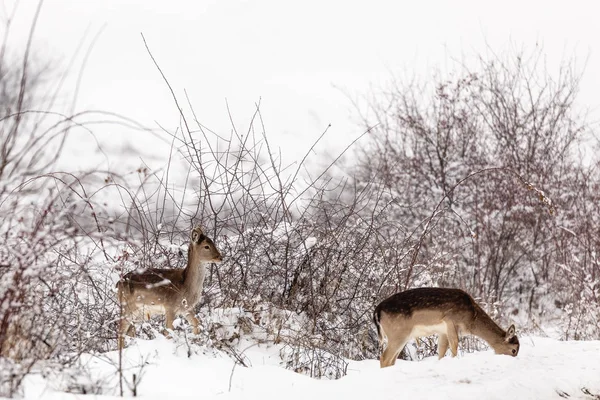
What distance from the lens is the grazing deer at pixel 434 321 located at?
592cm

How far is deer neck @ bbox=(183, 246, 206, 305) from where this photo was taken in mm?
6695

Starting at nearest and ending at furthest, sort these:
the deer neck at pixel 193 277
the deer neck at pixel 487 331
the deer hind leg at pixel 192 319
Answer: the deer neck at pixel 487 331 → the deer hind leg at pixel 192 319 → the deer neck at pixel 193 277

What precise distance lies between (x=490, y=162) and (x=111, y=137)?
29.9 ft

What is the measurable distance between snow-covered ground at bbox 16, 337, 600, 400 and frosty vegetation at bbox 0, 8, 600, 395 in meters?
0.33

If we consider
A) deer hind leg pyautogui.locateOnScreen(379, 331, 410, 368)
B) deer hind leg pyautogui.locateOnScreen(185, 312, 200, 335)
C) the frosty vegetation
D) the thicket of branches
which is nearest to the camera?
the frosty vegetation

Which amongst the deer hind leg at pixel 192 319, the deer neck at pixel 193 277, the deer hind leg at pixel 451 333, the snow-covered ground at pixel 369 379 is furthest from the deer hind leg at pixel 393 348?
the deer neck at pixel 193 277

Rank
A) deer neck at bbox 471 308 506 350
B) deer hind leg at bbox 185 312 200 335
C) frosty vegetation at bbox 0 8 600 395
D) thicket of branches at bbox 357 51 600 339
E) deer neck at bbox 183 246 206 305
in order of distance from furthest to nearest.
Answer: thicket of branches at bbox 357 51 600 339
deer neck at bbox 183 246 206 305
deer hind leg at bbox 185 312 200 335
deer neck at bbox 471 308 506 350
frosty vegetation at bbox 0 8 600 395

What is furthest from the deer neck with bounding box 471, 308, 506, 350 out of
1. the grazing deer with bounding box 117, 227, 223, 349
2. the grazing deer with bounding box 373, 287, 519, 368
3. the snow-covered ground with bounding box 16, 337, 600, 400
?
the grazing deer with bounding box 117, 227, 223, 349

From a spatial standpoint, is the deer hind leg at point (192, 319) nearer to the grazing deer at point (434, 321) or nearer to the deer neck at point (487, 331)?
the grazing deer at point (434, 321)

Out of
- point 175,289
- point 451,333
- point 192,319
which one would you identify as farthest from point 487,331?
point 175,289

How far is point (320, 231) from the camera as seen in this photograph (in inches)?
299

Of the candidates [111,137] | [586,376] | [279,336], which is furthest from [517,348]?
[111,137]

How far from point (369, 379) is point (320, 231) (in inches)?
111

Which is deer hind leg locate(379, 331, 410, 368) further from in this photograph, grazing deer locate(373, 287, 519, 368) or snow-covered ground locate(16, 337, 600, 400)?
snow-covered ground locate(16, 337, 600, 400)
